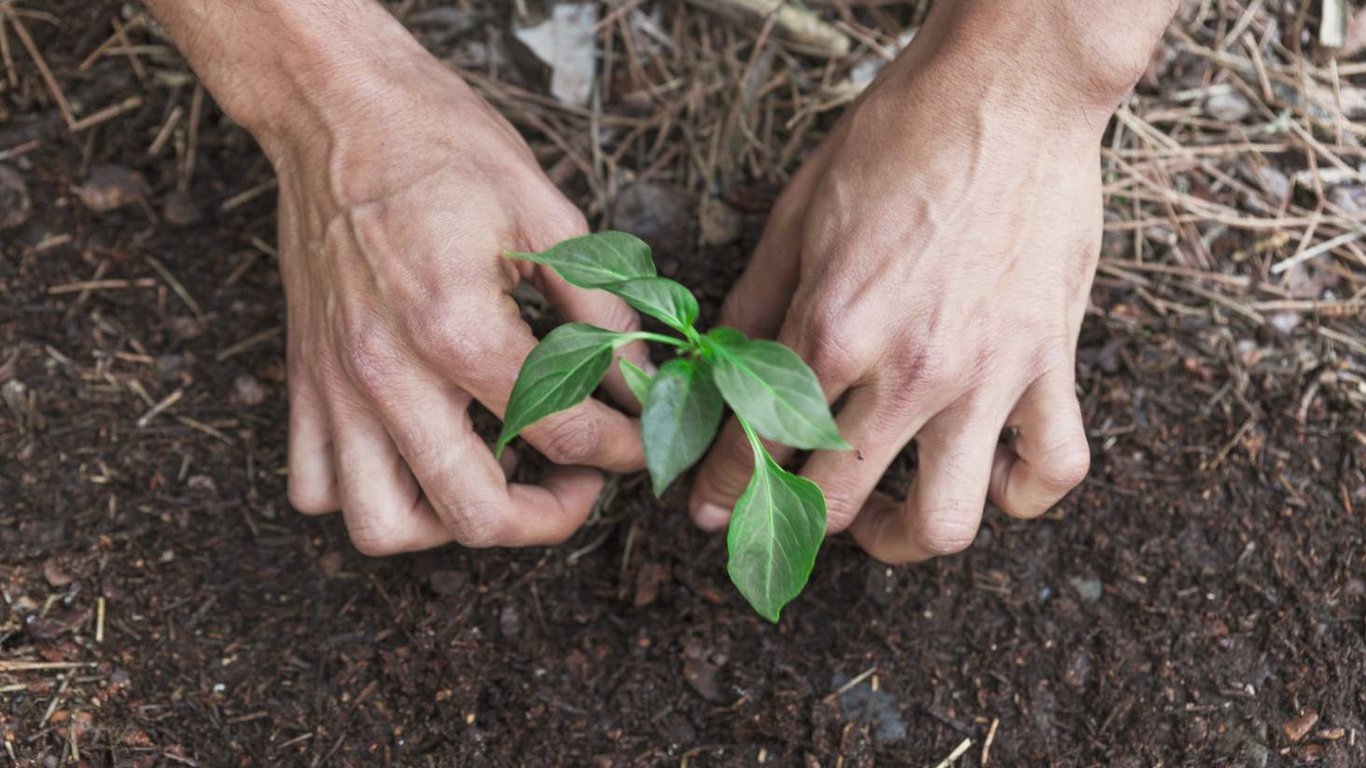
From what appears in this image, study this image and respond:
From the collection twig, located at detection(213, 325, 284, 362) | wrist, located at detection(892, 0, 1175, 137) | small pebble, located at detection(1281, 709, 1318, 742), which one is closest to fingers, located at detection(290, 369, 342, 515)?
twig, located at detection(213, 325, 284, 362)

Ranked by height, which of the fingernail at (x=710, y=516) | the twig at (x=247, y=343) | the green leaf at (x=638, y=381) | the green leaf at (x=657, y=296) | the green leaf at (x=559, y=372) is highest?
the green leaf at (x=657, y=296)

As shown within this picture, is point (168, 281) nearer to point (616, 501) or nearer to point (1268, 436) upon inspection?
point (616, 501)

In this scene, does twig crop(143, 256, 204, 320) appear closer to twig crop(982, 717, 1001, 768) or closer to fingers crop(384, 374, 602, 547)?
fingers crop(384, 374, 602, 547)

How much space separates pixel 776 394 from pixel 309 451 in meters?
0.94

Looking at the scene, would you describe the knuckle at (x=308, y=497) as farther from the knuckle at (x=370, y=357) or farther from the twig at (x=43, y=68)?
the twig at (x=43, y=68)

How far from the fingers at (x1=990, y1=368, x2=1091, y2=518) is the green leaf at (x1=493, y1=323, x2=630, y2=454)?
738mm

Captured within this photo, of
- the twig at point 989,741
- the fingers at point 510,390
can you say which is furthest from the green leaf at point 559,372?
the twig at point 989,741

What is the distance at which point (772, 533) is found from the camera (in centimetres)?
143

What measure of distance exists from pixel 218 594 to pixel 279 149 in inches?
30.9

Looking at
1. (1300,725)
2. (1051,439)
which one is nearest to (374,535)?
(1051,439)

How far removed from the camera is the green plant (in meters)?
1.33

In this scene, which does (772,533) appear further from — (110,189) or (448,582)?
(110,189)

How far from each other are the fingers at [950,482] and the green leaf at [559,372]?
0.61m

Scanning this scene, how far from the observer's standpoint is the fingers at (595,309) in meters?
1.74
